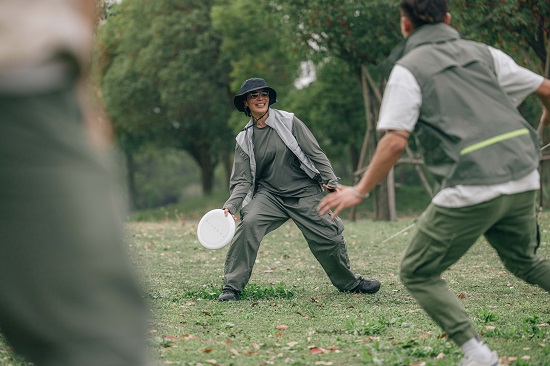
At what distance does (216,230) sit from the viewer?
27.9 feet

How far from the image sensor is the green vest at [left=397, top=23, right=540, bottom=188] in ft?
14.2

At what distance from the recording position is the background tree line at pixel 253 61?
21.8 m

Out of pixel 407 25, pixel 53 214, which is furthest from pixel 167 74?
pixel 53 214

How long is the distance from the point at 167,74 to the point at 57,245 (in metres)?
34.5

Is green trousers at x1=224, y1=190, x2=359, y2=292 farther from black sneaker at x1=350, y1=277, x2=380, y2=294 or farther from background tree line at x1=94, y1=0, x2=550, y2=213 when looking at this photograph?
background tree line at x1=94, y1=0, x2=550, y2=213

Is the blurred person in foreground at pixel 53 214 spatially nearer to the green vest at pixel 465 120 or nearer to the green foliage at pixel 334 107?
the green vest at pixel 465 120

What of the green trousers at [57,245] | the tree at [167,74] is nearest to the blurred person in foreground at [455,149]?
the green trousers at [57,245]

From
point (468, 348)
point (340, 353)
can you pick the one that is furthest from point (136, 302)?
point (340, 353)

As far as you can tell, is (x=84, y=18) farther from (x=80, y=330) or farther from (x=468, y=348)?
(x=468, y=348)

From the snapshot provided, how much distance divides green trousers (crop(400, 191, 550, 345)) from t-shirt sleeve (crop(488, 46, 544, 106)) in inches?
23.5

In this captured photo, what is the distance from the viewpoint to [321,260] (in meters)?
8.30

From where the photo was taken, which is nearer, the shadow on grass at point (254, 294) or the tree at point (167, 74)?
the shadow on grass at point (254, 294)

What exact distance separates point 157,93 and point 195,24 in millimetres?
4043

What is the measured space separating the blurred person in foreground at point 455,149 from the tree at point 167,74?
3180 centimetres
